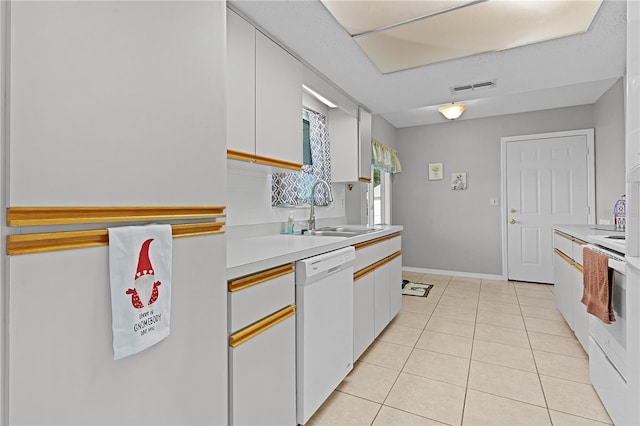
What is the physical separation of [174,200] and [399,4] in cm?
163

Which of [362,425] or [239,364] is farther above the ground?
[239,364]

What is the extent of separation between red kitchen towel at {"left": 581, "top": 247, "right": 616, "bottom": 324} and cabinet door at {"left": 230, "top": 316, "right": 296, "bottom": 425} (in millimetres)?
1560

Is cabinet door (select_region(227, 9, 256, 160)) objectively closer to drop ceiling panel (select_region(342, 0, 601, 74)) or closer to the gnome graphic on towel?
drop ceiling panel (select_region(342, 0, 601, 74))

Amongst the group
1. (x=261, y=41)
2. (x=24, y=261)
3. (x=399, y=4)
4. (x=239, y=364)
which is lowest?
(x=239, y=364)

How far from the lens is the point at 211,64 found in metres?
1.06

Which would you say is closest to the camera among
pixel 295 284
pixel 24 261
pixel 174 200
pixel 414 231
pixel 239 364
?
pixel 24 261

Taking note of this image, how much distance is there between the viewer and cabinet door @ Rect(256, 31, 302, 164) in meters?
1.84

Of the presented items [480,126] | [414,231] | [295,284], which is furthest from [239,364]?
[480,126]

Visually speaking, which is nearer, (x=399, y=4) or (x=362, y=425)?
(x=362, y=425)

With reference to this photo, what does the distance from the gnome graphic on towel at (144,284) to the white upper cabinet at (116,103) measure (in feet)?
0.46

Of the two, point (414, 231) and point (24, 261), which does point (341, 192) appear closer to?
point (414, 231)

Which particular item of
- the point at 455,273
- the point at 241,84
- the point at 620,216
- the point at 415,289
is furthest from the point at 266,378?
the point at 455,273

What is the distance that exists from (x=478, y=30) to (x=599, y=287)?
1631 mm

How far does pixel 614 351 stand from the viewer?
157 cm
